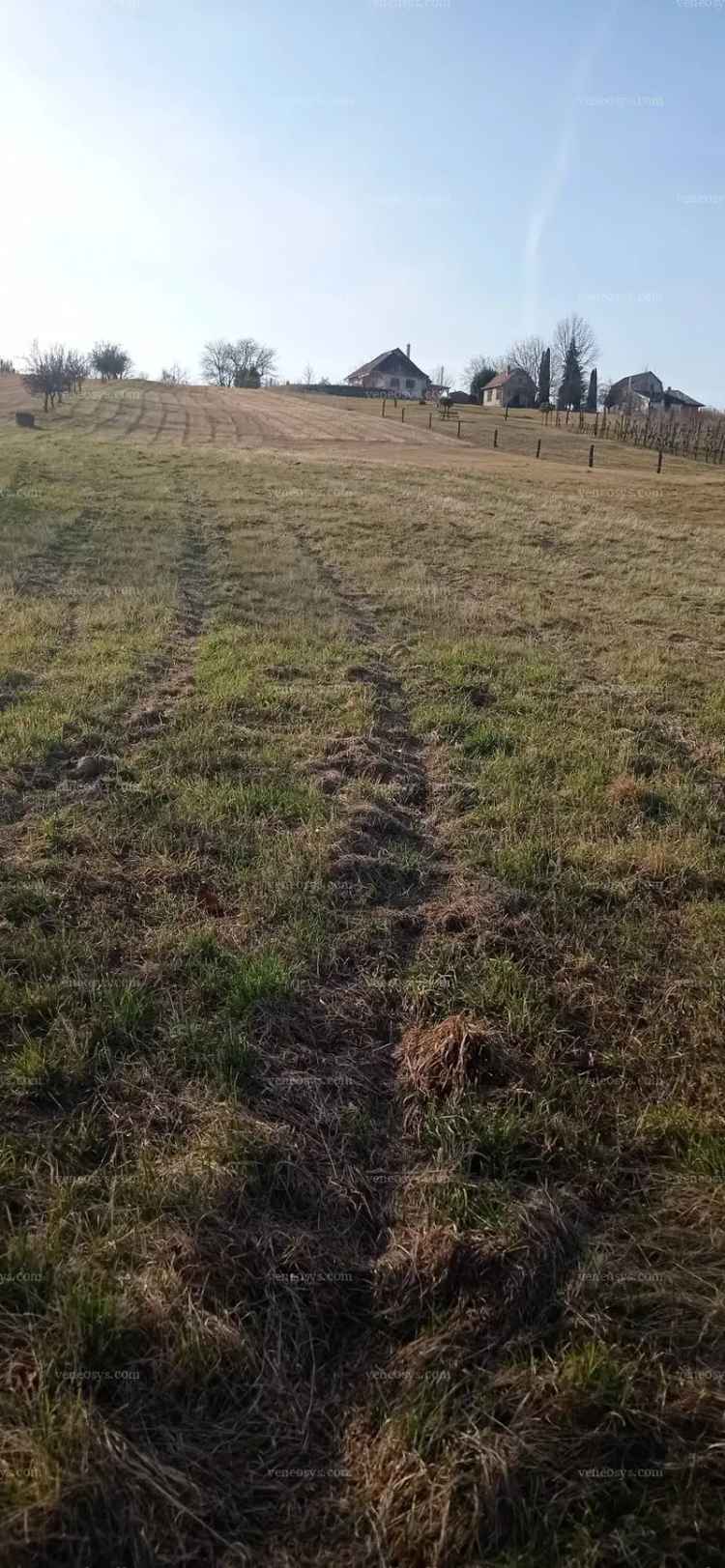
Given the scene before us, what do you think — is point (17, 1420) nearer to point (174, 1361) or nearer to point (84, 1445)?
point (84, 1445)

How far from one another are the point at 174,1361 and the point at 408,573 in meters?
13.3

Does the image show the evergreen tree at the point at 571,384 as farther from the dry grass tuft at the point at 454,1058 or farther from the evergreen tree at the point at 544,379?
the dry grass tuft at the point at 454,1058

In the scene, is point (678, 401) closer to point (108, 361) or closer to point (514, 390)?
point (514, 390)

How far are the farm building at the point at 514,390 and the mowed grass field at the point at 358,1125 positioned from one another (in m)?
92.9

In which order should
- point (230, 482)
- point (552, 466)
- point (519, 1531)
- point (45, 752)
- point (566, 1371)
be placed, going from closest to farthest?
1. point (519, 1531)
2. point (566, 1371)
3. point (45, 752)
4. point (230, 482)
5. point (552, 466)

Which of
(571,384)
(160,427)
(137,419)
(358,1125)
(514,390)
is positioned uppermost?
(571,384)

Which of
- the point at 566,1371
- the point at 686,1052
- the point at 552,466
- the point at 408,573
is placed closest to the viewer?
the point at 566,1371

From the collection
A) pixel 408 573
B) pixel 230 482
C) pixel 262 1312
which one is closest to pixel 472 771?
pixel 262 1312

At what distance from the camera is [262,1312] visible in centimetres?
267

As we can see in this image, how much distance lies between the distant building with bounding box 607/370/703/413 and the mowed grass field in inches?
3424

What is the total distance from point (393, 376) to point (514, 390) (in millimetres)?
18271

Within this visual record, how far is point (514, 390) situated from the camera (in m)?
91.9

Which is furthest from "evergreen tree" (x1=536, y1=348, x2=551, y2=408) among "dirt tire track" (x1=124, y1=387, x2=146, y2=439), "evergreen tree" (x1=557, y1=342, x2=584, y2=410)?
"dirt tire track" (x1=124, y1=387, x2=146, y2=439)

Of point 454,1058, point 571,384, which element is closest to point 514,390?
point 571,384
